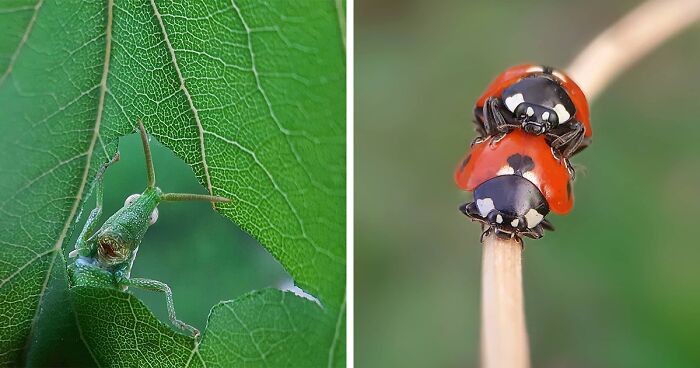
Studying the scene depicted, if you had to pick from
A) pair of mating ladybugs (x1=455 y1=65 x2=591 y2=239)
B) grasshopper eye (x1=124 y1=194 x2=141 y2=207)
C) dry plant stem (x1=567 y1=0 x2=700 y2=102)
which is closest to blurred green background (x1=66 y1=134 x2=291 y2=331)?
grasshopper eye (x1=124 y1=194 x2=141 y2=207)

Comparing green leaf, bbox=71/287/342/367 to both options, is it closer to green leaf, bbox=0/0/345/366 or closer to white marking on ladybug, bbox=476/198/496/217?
green leaf, bbox=0/0/345/366

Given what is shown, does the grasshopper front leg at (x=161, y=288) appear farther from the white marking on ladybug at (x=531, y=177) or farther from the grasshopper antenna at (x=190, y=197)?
the white marking on ladybug at (x=531, y=177)

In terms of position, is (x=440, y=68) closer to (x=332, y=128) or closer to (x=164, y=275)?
(x=332, y=128)

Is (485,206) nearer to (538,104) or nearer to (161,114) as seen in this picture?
(538,104)

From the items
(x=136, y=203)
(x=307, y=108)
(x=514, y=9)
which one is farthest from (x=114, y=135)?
(x=514, y=9)

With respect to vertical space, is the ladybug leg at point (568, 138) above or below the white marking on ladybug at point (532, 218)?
above

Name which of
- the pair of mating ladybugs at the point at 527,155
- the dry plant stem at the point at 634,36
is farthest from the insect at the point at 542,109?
the dry plant stem at the point at 634,36
